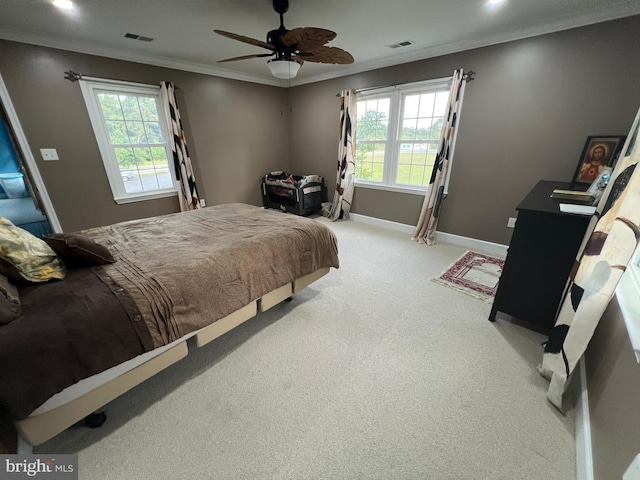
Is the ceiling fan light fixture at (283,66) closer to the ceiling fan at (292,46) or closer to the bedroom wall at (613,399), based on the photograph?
the ceiling fan at (292,46)

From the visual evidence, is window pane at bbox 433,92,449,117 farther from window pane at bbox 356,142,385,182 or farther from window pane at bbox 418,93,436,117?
window pane at bbox 356,142,385,182

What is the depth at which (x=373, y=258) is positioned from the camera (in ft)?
10.1

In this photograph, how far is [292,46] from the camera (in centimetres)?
185

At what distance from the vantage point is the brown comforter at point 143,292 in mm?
925

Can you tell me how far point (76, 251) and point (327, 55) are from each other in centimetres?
224

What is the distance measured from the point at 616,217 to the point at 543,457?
1.11 meters

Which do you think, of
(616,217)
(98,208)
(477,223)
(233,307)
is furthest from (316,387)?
(98,208)

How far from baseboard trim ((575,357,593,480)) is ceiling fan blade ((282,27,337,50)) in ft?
8.12

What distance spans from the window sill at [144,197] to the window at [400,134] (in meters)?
2.99

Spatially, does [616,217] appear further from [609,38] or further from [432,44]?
[432,44]

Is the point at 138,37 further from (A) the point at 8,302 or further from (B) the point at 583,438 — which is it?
(B) the point at 583,438

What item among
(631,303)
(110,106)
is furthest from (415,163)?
(110,106)

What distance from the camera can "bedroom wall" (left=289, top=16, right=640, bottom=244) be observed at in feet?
7.11

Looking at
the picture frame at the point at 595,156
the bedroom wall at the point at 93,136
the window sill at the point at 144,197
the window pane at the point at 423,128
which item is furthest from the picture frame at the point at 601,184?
the window sill at the point at 144,197
